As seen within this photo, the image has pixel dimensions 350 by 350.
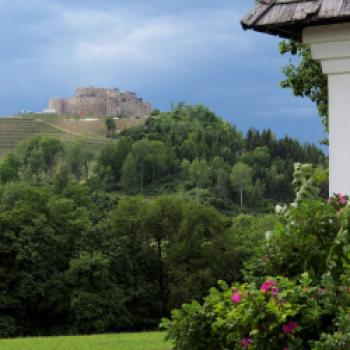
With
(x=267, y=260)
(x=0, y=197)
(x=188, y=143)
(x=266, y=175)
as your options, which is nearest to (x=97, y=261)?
(x=0, y=197)

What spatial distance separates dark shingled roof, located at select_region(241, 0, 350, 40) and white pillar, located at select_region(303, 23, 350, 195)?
0.13 meters

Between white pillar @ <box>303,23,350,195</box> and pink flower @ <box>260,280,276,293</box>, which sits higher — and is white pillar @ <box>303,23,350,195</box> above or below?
above

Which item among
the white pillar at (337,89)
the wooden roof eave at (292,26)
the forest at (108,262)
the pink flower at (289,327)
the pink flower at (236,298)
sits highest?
the wooden roof eave at (292,26)

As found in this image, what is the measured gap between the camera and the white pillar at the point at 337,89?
5895 millimetres

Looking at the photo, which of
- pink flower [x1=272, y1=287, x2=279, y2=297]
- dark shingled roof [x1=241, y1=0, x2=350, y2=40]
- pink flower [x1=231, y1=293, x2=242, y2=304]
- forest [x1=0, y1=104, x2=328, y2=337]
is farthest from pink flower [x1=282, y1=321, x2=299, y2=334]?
forest [x1=0, y1=104, x2=328, y2=337]

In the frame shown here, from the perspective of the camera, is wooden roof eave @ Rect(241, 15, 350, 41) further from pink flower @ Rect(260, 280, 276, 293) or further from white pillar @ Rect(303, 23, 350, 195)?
pink flower @ Rect(260, 280, 276, 293)

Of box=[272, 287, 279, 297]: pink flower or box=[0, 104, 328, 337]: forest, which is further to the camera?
box=[0, 104, 328, 337]: forest

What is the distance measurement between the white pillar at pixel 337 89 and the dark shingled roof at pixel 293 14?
13 cm

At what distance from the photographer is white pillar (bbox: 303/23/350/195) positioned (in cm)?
589

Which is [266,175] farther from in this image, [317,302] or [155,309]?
[317,302]

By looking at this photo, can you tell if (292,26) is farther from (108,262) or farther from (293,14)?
(108,262)

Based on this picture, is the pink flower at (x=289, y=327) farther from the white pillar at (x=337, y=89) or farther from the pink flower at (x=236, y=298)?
the white pillar at (x=337, y=89)

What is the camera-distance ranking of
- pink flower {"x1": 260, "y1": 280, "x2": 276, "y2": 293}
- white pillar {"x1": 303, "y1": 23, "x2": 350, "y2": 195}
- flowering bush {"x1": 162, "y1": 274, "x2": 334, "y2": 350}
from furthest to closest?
1. white pillar {"x1": 303, "y1": 23, "x2": 350, "y2": 195}
2. pink flower {"x1": 260, "y1": 280, "x2": 276, "y2": 293}
3. flowering bush {"x1": 162, "y1": 274, "x2": 334, "y2": 350}

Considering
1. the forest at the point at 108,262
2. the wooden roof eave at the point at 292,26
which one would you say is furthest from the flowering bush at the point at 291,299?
the forest at the point at 108,262
